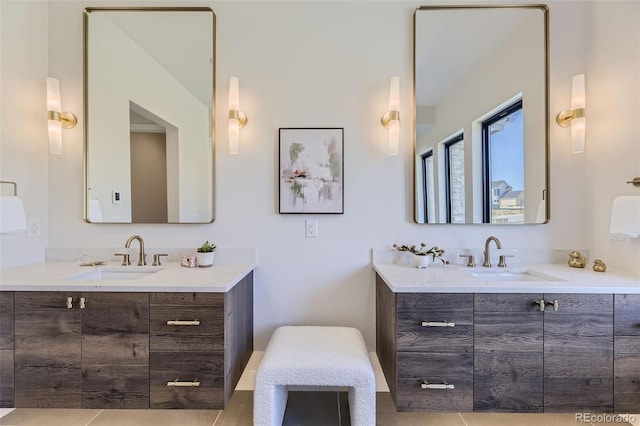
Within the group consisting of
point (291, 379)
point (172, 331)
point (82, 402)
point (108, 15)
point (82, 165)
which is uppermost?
point (108, 15)

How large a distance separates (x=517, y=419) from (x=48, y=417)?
237 centimetres

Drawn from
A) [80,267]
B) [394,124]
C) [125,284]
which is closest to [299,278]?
[125,284]

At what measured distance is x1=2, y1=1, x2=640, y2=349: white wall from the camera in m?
1.90

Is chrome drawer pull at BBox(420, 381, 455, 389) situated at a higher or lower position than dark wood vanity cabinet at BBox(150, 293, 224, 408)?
lower

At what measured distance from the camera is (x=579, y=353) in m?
1.37

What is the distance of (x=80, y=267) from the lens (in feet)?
5.83

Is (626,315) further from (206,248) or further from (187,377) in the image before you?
(206,248)

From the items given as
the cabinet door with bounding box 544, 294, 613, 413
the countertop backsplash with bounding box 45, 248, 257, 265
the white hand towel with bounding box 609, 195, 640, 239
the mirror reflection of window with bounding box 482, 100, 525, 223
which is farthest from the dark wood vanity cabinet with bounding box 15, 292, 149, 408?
the white hand towel with bounding box 609, 195, 640, 239

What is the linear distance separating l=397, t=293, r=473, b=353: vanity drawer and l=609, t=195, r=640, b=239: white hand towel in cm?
104

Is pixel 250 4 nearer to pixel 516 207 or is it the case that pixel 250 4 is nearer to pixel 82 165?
pixel 82 165

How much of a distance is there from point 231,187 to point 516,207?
75.7 inches

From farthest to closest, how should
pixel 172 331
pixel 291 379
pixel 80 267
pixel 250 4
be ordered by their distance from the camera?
pixel 250 4
pixel 80 267
pixel 172 331
pixel 291 379

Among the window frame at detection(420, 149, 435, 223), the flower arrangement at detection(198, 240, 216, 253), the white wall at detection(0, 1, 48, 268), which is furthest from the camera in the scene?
the window frame at detection(420, 149, 435, 223)

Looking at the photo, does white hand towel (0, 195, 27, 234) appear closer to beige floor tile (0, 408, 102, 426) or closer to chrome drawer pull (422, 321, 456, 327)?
beige floor tile (0, 408, 102, 426)
